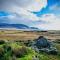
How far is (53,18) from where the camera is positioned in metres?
3.99

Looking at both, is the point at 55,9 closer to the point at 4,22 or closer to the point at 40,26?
the point at 40,26

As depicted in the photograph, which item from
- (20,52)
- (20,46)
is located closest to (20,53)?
(20,52)

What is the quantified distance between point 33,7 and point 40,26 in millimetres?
364

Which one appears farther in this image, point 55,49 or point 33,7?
point 33,7

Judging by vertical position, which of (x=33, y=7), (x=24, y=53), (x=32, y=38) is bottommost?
(x=24, y=53)

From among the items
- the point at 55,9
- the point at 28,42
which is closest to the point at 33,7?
the point at 55,9

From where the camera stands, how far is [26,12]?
402cm

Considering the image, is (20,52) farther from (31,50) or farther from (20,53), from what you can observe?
(31,50)

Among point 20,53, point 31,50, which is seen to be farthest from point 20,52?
point 31,50

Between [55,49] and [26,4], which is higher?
[26,4]

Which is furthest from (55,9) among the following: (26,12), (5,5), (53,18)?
(5,5)

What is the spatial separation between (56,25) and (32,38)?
1.52 ft

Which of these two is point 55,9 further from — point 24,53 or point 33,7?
point 24,53

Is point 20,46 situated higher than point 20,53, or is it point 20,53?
point 20,46
